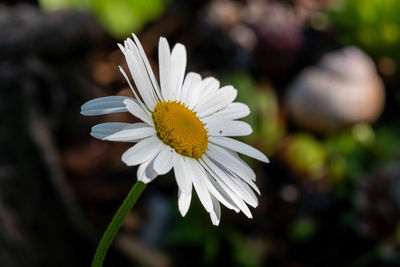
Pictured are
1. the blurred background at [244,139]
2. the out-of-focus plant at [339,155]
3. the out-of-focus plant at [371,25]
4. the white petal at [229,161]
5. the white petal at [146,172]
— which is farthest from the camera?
the out-of-focus plant at [371,25]

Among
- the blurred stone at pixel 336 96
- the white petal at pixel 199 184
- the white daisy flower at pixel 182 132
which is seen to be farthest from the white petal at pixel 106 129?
the blurred stone at pixel 336 96

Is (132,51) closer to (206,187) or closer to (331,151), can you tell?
(206,187)

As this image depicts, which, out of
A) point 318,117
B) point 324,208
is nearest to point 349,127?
point 318,117

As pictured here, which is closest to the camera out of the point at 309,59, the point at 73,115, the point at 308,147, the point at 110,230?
the point at 110,230

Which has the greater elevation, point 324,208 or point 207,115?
point 207,115

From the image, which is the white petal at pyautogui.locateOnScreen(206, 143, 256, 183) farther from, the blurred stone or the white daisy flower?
the blurred stone

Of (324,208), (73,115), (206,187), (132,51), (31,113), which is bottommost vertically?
(324,208)

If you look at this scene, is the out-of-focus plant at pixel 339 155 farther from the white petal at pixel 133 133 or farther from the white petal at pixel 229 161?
the white petal at pixel 133 133

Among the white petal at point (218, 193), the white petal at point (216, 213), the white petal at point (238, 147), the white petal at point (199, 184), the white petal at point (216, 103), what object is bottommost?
the white petal at point (216, 213)
